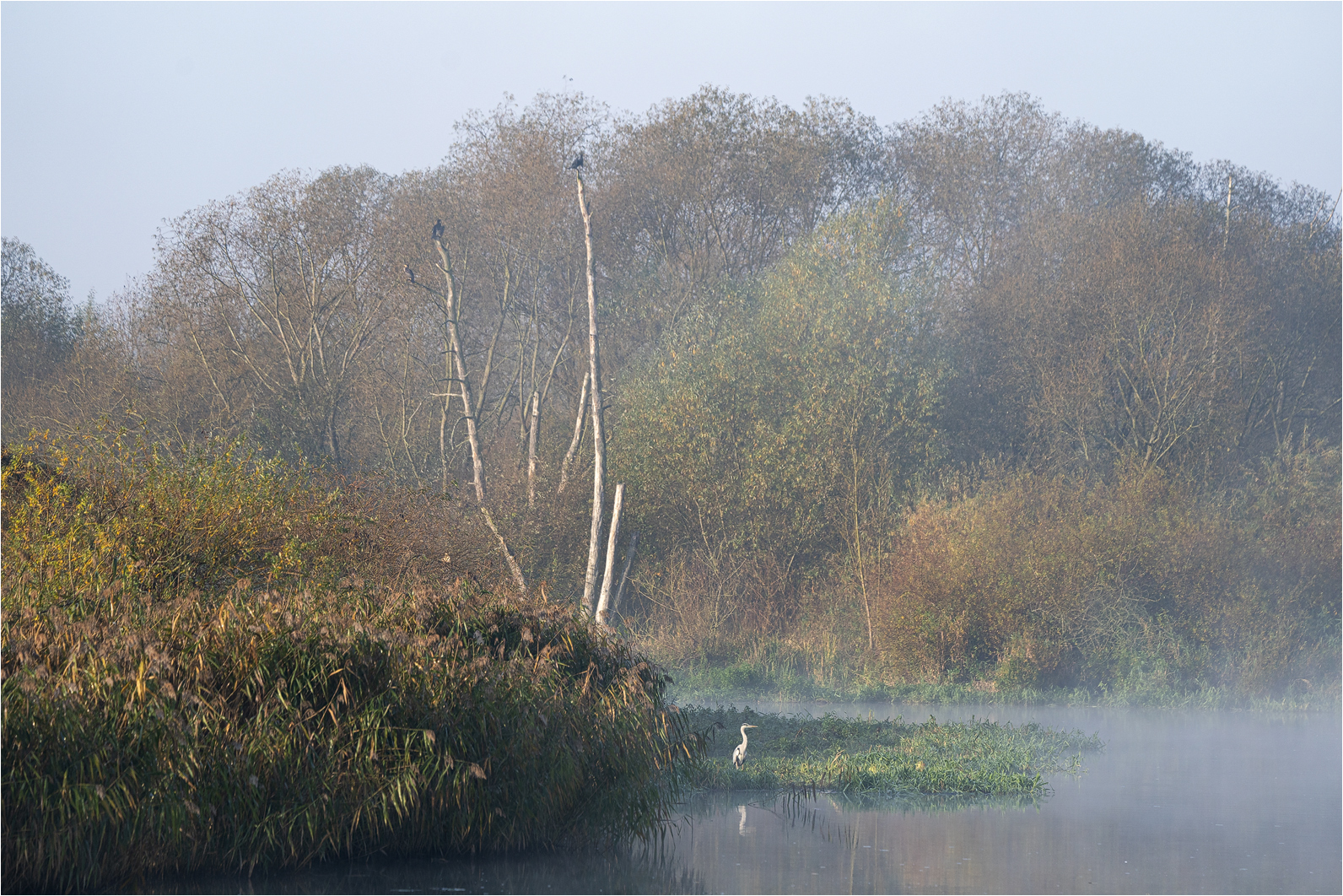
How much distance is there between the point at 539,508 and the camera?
1000 inches

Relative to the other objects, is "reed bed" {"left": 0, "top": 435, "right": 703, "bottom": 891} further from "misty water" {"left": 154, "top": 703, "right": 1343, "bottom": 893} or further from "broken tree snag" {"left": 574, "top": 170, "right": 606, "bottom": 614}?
"broken tree snag" {"left": 574, "top": 170, "right": 606, "bottom": 614}

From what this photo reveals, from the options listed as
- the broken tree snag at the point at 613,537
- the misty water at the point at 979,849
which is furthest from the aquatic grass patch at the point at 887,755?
the broken tree snag at the point at 613,537

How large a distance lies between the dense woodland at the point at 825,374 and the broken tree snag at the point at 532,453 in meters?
0.13

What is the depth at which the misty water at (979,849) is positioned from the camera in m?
8.30

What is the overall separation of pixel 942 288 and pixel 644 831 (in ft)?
74.0

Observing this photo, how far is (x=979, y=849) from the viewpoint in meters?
9.52

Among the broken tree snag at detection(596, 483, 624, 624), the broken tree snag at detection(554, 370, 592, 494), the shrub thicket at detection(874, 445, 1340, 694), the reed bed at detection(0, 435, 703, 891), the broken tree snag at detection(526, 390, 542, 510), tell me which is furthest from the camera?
the broken tree snag at detection(554, 370, 592, 494)

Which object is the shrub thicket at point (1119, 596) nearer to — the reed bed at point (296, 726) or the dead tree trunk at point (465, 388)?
the dead tree trunk at point (465, 388)

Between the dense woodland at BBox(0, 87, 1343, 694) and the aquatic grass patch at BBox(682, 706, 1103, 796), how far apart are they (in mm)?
6092

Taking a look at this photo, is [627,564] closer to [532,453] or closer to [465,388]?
[532,453]

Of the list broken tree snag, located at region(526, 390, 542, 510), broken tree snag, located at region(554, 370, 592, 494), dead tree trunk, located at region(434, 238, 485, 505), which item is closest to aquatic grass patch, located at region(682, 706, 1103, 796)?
broken tree snag, located at region(526, 390, 542, 510)

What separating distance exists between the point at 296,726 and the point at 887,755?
705cm

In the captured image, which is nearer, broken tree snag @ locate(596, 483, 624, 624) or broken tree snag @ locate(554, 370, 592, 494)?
broken tree snag @ locate(596, 483, 624, 624)

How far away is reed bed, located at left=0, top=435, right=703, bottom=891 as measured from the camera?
7.35m
